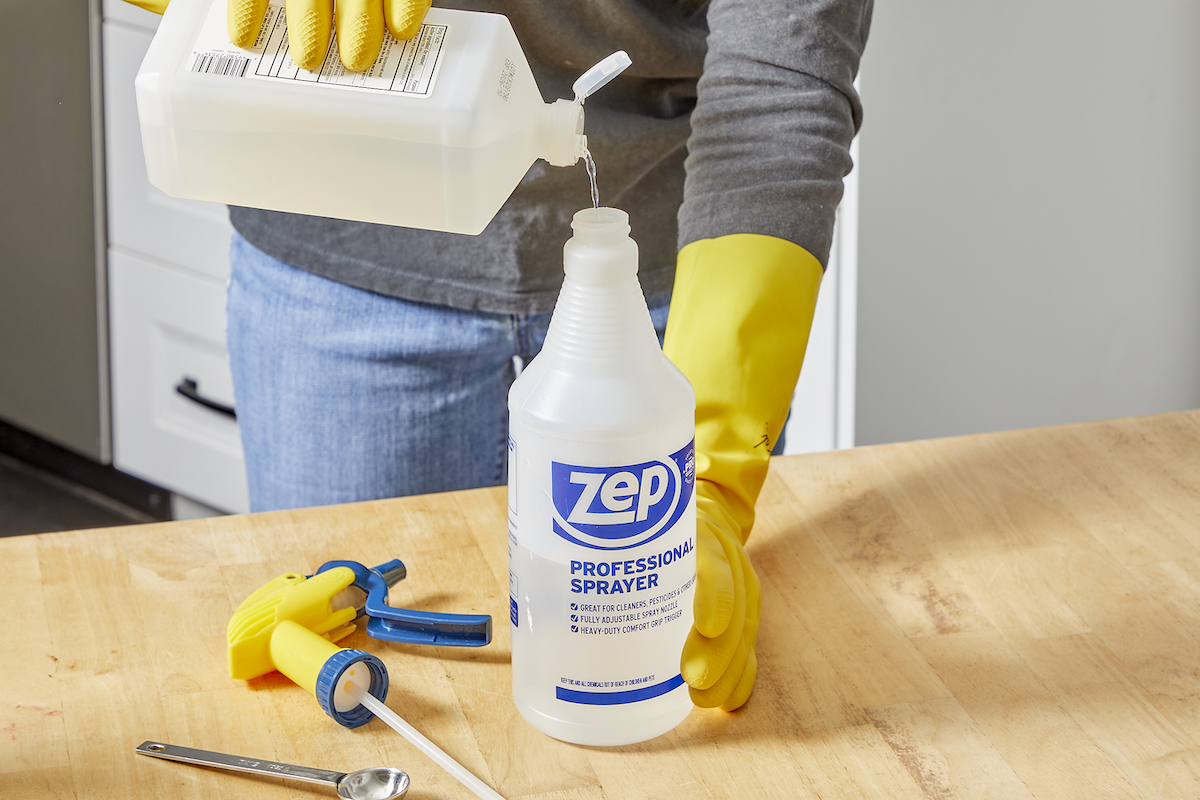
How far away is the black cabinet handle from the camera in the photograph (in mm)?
1650

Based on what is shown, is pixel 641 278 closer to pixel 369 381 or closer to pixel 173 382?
pixel 369 381

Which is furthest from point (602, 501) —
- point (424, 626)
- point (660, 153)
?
point (660, 153)

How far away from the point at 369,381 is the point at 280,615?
0.32 metres

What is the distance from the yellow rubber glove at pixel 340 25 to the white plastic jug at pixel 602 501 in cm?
12

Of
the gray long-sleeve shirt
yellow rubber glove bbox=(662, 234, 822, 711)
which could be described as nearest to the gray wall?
the gray long-sleeve shirt

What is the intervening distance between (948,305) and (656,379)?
1019 mm

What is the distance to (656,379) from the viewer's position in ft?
1.61

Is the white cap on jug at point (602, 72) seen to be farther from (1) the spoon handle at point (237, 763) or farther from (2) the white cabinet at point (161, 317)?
(2) the white cabinet at point (161, 317)

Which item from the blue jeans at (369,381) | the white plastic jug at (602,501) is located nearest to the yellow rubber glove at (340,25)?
the white plastic jug at (602,501)

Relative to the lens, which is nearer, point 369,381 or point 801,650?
point 801,650

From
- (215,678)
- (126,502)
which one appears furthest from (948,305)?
(126,502)

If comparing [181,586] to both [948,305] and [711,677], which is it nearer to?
[711,677]

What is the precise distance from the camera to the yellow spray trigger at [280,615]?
571 millimetres

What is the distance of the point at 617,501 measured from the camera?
1.59ft
